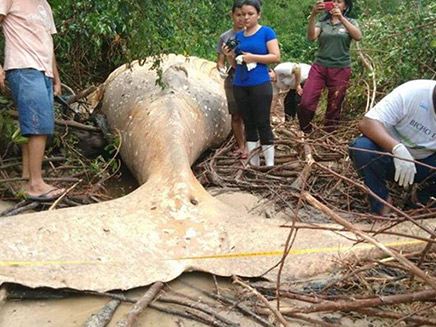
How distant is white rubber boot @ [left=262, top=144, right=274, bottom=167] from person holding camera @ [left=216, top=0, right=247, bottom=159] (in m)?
0.26

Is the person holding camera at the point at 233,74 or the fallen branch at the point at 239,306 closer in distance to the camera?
the fallen branch at the point at 239,306

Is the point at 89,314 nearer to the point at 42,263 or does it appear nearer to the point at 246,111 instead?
the point at 42,263

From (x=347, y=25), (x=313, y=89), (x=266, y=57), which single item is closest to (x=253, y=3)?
(x=266, y=57)

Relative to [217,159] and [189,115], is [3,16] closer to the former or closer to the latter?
[189,115]

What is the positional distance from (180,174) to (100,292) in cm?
100

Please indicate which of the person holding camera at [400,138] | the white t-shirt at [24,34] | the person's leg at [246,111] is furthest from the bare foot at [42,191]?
the person holding camera at [400,138]

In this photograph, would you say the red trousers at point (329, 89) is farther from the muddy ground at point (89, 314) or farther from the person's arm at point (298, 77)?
the muddy ground at point (89, 314)

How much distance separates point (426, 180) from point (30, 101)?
2.49 m

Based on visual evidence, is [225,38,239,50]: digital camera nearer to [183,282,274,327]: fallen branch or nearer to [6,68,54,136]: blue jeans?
[6,68,54,136]: blue jeans

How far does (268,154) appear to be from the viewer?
442 centimetres

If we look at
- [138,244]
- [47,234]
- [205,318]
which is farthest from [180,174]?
[205,318]

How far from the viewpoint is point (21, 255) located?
2.44 m

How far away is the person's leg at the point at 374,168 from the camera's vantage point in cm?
338

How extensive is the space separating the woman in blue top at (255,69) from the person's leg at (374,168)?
3.50 feet
